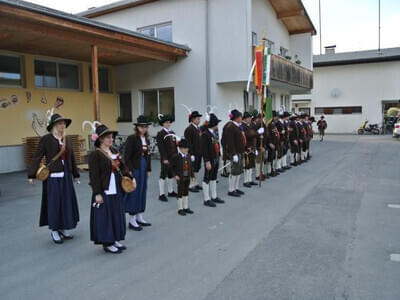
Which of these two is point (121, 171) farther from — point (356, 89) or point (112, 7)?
point (356, 89)

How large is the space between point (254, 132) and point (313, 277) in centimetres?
563

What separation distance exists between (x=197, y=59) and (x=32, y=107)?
247 inches

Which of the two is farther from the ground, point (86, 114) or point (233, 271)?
point (86, 114)

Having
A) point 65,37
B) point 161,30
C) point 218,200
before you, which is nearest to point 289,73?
point 161,30

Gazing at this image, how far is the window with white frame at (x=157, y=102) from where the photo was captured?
48.4ft

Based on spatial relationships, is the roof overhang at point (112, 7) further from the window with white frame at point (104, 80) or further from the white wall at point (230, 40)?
the white wall at point (230, 40)

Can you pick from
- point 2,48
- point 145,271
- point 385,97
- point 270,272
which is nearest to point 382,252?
point 270,272

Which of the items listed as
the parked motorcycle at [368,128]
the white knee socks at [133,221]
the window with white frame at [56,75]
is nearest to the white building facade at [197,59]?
the window with white frame at [56,75]

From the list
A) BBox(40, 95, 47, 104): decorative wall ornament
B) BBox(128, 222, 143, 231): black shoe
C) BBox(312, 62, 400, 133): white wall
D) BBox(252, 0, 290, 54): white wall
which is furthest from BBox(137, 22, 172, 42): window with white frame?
BBox(312, 62, 400, 133): white wall

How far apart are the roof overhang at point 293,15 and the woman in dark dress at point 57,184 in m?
15.0

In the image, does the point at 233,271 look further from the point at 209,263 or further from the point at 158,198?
the point at 158,198

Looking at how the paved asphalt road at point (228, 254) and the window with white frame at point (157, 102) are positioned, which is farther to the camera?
the window with white frame at point (157, 102)

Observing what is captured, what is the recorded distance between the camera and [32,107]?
11883mm

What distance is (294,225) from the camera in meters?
5.73
